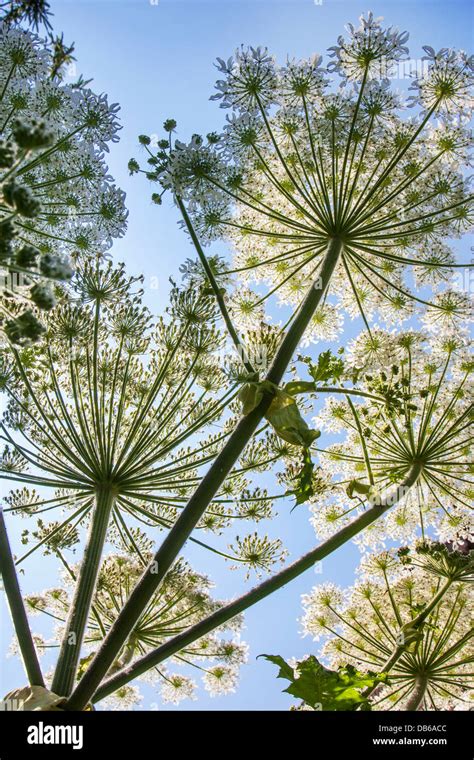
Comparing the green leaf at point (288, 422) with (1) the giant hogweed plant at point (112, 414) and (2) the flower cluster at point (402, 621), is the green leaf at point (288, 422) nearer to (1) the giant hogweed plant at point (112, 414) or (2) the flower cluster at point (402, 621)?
(1) the giant hogweed plant at point (112, 414)

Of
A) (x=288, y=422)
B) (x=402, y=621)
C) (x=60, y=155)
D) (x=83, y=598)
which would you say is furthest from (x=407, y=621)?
(x=60, y=155)

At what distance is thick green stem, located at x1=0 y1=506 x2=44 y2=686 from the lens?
15.5 feet

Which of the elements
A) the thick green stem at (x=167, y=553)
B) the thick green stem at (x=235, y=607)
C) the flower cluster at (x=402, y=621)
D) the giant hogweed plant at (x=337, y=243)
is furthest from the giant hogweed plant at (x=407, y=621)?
the thick green stem at (x=167, y=553)

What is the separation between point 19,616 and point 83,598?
29.5 inches

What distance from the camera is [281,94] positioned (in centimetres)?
712

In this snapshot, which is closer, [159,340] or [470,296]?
[159,340]

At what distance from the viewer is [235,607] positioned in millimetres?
5027

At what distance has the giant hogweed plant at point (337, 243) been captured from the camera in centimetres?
532

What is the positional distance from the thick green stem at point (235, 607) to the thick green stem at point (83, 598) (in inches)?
19.0

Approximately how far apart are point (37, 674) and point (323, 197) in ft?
18.4

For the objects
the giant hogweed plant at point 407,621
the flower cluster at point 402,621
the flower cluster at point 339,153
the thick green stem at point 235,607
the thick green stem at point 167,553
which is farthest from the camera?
the flower cluster at point 402,621

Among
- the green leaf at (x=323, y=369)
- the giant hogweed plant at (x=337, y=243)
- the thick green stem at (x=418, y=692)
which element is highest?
the giant hogweed plant at (x=337, y=243)

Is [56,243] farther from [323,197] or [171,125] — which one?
[323,197]
